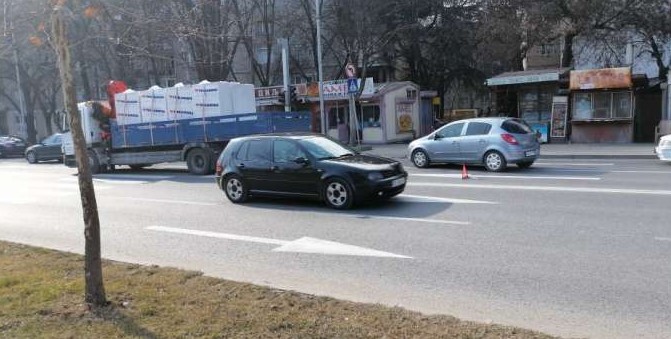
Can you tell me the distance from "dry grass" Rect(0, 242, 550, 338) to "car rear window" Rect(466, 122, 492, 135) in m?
11.7

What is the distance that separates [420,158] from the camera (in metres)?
17.4

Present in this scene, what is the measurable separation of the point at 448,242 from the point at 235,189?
5426 millimetres

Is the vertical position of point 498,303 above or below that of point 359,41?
below

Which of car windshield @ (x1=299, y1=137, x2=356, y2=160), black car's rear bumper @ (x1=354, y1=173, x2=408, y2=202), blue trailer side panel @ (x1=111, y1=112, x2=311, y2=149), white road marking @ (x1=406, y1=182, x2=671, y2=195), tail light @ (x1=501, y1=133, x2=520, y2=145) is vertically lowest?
white road marking @ (x1=406, y1=182, x2=671, y2=195)

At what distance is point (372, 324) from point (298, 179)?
651cm

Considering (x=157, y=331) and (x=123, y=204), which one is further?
(x=123, y=204)

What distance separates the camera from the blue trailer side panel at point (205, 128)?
60.3 feet

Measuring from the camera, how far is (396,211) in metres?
10.1

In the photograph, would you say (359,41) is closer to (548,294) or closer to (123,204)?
(123,204)

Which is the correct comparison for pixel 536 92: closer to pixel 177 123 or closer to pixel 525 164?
pixel 525 164

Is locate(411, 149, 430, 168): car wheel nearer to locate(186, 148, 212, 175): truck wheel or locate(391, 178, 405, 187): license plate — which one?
locate(186, 148, 212, 175): truck wheel

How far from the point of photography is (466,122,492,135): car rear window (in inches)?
631

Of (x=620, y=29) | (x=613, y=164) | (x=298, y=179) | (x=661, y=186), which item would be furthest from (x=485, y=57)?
(x=298, y=179)

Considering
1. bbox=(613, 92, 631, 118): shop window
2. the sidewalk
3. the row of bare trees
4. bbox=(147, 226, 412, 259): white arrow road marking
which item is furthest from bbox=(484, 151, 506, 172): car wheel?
the row of bare trees
